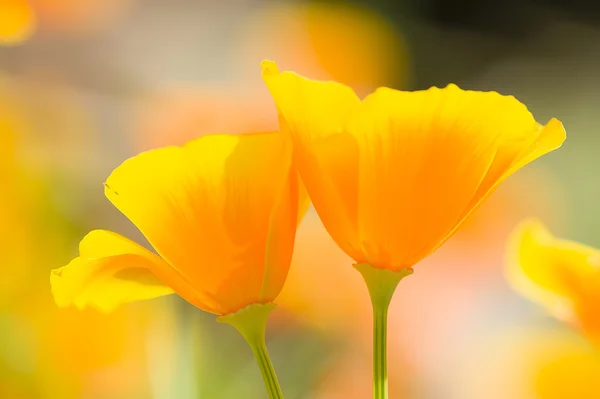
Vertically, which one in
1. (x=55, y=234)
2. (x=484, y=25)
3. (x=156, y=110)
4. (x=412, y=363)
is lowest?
(x=412, y=363)

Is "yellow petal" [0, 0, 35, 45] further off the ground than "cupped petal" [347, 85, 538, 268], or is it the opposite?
"yellow petal" [0, 0, 35, 45]

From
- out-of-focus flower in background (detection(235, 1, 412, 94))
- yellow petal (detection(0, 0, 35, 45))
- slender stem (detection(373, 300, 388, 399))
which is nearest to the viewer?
slender stem (detection(373, 300, 388, 399))

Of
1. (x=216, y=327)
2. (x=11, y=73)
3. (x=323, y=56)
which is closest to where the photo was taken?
(x=216, y=327)

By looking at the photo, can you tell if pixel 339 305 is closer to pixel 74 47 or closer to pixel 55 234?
pixel 55 234

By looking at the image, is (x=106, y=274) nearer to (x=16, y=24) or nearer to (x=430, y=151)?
(x=430, y=151)

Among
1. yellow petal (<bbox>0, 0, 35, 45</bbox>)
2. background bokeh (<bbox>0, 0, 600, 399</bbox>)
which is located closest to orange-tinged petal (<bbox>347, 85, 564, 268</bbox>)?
background bokeh (<bbox>0, 0, 600, 399</bbox>)

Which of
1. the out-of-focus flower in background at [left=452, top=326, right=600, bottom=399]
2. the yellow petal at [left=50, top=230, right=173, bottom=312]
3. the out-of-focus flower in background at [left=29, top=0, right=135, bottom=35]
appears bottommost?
the out-of-focus flower in background at [left=452, top=326, right=600, bottom=399]

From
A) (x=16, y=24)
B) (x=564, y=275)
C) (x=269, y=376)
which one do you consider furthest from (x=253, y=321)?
(x=16, y=24)

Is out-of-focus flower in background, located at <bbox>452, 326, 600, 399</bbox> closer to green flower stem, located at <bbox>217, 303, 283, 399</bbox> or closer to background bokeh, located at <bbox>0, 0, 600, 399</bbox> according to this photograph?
background bokeh, located at <bbox>0, 0, 600, 399</bbox>

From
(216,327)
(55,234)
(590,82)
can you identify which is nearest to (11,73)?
(55,234)
